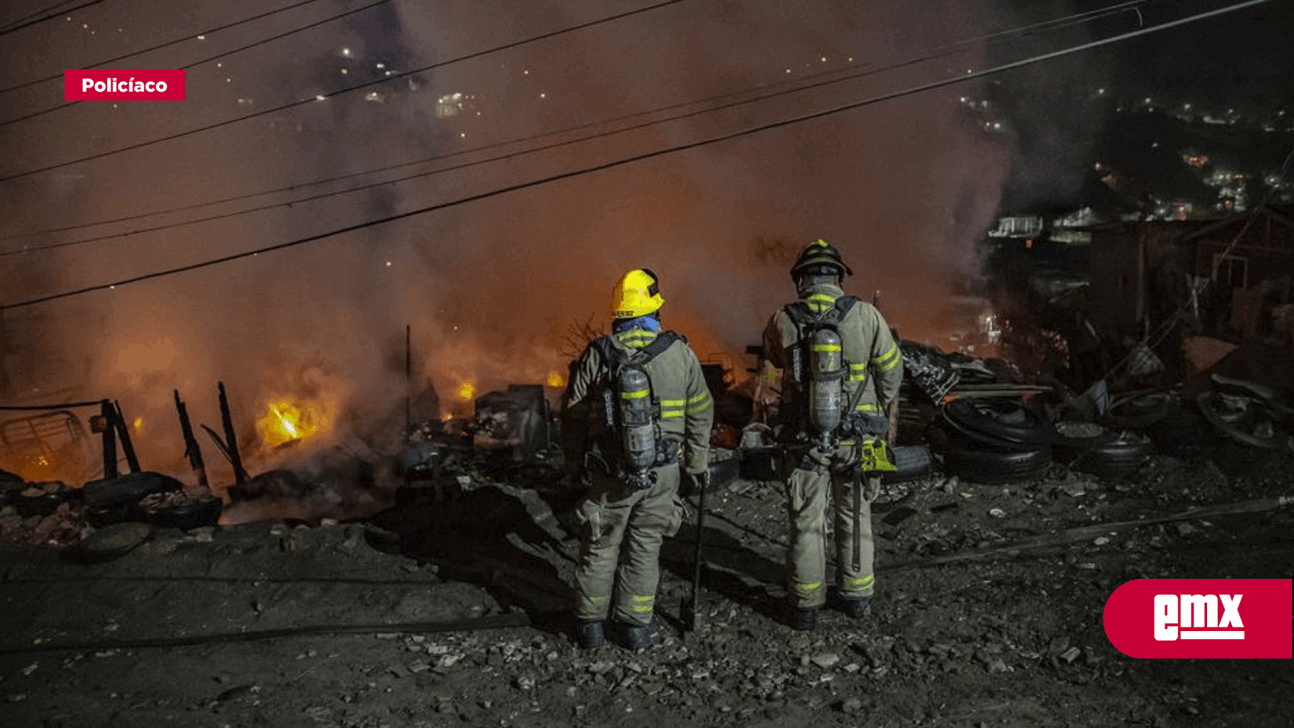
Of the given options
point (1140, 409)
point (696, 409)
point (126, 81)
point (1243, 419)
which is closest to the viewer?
point (696, 409)

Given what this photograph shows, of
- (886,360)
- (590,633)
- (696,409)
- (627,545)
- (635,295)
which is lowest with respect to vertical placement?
(590,633)

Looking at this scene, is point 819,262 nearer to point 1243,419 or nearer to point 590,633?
point 590,633

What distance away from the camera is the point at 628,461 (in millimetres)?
4184

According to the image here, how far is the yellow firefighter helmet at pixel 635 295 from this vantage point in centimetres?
432

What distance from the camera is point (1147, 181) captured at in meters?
48.9

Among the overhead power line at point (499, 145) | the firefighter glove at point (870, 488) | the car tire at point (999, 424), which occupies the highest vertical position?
the overhead power line at point (499, 145)

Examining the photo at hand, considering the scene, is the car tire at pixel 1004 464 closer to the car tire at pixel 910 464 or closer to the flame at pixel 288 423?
the car tire at pixel 910 464

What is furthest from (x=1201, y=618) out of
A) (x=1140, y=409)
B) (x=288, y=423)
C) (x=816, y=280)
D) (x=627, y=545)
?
(x=288, y=423)

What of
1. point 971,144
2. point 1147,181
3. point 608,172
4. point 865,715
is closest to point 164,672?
point 865,715

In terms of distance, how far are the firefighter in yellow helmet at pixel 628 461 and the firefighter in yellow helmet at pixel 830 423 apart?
602 millimetres

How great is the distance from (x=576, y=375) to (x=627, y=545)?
105 centimetres

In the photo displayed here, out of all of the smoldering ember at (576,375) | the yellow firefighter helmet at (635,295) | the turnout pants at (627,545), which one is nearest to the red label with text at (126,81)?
the smoldering ember at (576,375)

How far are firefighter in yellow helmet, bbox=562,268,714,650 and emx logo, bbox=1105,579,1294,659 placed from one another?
2576 mm

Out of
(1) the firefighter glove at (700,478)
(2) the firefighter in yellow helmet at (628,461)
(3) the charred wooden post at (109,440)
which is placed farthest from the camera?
(3) the charred wooden post at (109,440)
